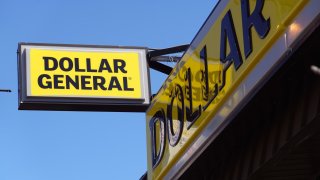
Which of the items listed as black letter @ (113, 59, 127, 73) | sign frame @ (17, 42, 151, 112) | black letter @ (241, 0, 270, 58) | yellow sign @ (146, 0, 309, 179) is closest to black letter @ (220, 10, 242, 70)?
yellow sign @ (146, 0, 309, 179)

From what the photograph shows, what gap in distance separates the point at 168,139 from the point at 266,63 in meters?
2.45

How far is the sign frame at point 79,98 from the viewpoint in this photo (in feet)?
34.3

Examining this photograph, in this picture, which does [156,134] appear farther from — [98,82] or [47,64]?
[47,64]

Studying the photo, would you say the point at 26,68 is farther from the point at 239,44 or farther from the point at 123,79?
the point at 239,44

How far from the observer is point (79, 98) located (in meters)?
10.7

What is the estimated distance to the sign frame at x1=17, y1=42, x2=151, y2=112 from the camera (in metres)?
10.5

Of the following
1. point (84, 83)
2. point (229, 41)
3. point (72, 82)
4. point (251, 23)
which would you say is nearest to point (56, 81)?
point (72, 82)

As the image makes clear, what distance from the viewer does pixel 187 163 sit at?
648 cm

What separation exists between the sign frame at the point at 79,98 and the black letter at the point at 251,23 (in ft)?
17.4

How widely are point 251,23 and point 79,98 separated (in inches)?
217

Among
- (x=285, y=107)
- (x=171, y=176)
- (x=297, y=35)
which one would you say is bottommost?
(x=171, y=176)

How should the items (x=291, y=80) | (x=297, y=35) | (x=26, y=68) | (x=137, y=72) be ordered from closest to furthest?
1. (x=297, y=35)
2. (x=291, y=80)
3. (x=26, y=68)
4. (x=137, y=72)

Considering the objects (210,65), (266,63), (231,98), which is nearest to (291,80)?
(266,63)

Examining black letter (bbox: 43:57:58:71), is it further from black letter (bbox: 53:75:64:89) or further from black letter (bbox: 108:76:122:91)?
black letter (bbox: 108:76:122:91)
